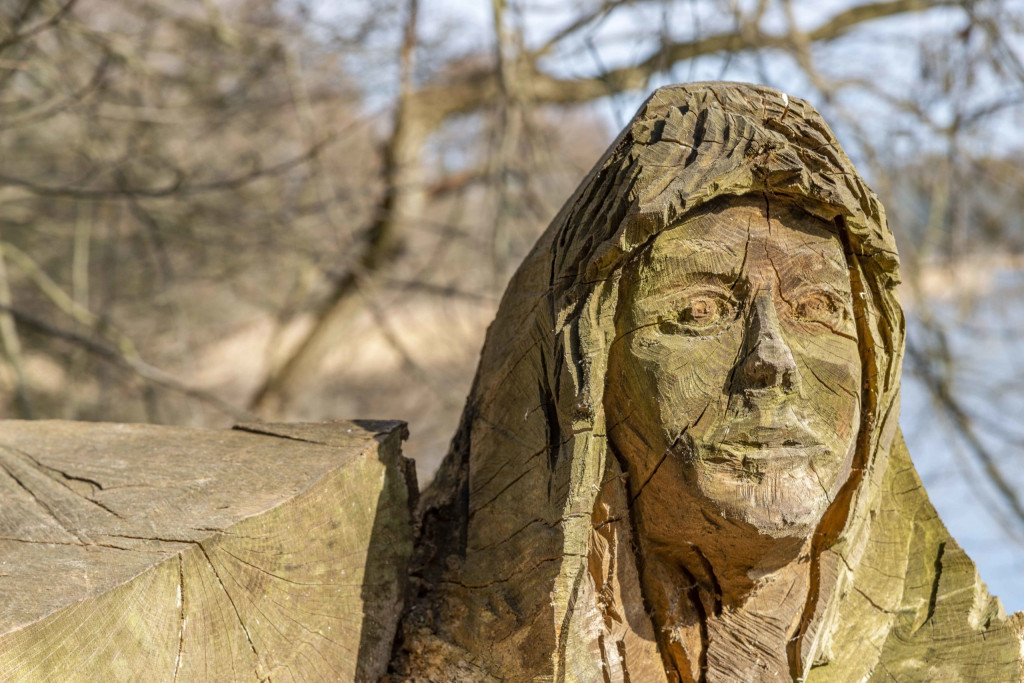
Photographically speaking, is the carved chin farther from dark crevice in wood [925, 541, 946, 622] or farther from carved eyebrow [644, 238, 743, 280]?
dark crevice in wood [925, 541, 946, 622]

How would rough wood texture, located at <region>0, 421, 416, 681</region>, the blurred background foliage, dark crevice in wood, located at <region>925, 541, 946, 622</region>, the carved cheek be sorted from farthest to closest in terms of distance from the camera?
the blurred background foliage < dark crevice in wood, located at <region>925, 541, 946, 622</region> < the carved cheek < rough wood texture, located at <region>0, 421, 416, 681</region>

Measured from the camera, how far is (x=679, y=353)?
150 cm

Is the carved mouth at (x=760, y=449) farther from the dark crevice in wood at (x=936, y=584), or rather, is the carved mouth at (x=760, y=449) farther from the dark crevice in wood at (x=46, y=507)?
the dark crevice in wood at (x=46, y=507)

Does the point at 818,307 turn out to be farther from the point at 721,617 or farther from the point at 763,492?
the point at 721,617

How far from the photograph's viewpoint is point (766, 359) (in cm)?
145

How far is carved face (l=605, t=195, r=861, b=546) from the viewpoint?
1454mm

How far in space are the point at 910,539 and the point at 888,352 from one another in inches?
18.0

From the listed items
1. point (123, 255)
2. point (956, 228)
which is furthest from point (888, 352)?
point (123, 255)

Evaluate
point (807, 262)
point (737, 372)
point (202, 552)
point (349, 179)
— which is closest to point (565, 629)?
point (737, 372)

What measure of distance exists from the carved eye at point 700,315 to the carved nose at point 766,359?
55 mm

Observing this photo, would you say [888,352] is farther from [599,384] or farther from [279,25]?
[279,25]

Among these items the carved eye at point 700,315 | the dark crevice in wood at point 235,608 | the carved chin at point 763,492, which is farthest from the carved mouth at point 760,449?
the dark crevice in wood at point 235,608

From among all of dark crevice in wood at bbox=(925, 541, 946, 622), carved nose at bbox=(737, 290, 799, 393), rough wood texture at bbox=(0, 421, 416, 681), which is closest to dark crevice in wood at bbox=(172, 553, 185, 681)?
rough wood texture at bbox=(0, 421, 416, 681)

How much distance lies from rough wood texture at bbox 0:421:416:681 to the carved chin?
688 millimetres
